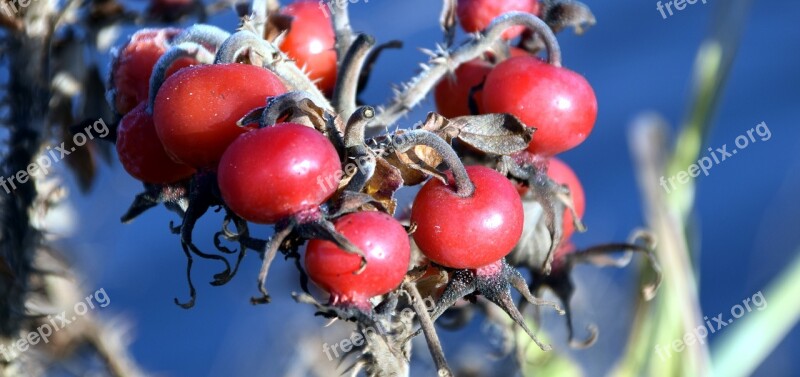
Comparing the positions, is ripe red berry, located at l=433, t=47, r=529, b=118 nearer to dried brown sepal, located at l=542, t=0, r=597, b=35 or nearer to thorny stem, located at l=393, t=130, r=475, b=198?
dried brown sepal, located at l=542, t=0, r=597, b=35

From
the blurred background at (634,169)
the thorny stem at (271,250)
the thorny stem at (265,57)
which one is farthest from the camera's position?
the blurred background at (634,169)

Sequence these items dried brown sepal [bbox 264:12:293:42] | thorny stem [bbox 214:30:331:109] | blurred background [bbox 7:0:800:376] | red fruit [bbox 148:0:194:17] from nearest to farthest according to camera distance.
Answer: thorny stem [bbox 214:30:331:109], dried brown sepal [bbox 264:12:293:42], red fruit [bbox 148:0:194:17], blurred background [bbox 7:0:800:376]

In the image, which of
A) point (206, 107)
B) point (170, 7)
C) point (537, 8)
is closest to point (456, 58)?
point (537, 8)

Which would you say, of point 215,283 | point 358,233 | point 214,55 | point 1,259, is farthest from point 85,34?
point 358,233

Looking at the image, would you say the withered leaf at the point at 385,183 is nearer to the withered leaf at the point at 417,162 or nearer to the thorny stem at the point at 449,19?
the withered leaf at the point at 417,162

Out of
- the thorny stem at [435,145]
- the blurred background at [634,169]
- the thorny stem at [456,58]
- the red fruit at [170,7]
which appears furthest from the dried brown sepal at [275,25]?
the blurred background at [634,169]

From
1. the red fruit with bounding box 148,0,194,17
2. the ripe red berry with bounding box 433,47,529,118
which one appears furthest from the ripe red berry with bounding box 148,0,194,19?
the ripe red berry with bounding box 433,47,529,118
